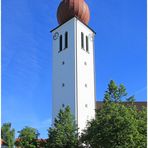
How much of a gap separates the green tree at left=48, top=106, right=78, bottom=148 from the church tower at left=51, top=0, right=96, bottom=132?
6570mm

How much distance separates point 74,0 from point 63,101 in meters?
12.0

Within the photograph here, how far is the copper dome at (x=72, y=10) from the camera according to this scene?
43281mm

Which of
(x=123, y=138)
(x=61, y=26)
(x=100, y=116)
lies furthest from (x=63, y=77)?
(x=123, y=138)

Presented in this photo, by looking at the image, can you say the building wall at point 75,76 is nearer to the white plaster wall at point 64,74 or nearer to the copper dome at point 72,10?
the white plaster wall at point 64,74

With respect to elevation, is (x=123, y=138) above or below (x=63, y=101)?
below

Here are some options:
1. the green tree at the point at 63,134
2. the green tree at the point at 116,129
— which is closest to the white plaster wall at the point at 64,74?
the green tree at the point at 63,134

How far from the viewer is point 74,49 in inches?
1587

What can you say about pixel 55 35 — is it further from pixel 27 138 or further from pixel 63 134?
pixel 63 134

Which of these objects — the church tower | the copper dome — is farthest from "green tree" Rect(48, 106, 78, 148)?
A: the copper dome

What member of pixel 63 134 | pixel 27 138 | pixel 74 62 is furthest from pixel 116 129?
pixel 74 62

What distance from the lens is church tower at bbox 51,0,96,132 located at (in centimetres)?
3794

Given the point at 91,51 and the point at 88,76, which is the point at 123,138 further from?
the point at 91,51

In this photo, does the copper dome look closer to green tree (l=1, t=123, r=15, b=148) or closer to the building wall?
the building wall

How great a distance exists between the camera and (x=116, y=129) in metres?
25.5
